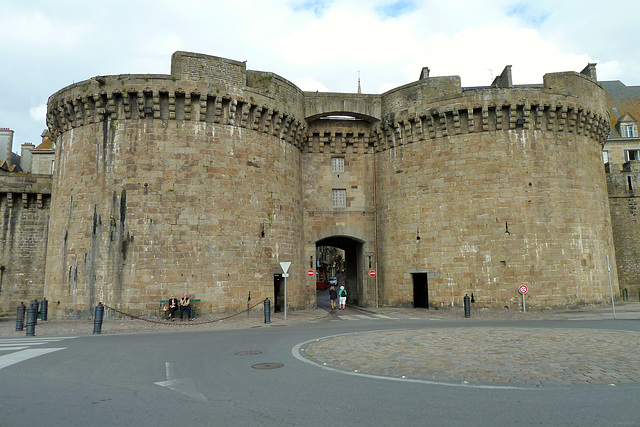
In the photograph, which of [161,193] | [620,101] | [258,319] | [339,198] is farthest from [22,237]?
[620,101]

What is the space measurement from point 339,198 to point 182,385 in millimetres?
19216

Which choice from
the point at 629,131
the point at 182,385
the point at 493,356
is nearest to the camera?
the point at 182,385

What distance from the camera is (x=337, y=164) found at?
83.8 feet

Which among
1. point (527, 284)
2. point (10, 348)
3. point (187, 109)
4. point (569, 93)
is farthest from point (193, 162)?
point (569, 93)

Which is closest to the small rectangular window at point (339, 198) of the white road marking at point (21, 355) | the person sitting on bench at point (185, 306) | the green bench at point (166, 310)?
the green bench at point (166, 310)

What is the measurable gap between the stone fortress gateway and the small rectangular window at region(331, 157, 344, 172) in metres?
0.12

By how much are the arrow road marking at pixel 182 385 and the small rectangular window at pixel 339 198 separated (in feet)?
59.8

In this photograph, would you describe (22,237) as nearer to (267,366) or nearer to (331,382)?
(267,366)

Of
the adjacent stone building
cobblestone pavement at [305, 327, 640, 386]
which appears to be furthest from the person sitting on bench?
the adjacent stone building

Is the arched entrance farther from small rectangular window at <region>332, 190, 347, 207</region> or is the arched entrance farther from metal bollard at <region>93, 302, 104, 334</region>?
metal bollard at <region>93, 302, 104, 334</region>

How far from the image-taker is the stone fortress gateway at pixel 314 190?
62.2 ft

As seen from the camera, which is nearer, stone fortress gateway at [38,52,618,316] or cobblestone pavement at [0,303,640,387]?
cobblestone pavement at [0,303,640,387]

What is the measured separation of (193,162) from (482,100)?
1466 centimetres

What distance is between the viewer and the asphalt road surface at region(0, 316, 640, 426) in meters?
5.04
